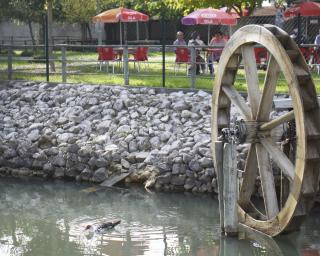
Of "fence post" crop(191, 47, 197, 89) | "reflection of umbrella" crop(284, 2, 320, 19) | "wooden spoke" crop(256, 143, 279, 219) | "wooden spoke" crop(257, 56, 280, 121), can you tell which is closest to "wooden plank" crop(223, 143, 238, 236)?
"wooden spoke" crop(256, 143, 279, 219)

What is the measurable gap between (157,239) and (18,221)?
244 cm

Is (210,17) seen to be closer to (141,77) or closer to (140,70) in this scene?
(140,70)

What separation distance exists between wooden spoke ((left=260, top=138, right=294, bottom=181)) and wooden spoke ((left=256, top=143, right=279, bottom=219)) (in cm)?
12

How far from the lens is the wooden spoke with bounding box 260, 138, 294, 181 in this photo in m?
8.25

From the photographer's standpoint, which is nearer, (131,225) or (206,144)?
(131,225)

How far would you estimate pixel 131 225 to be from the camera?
10.1 metres

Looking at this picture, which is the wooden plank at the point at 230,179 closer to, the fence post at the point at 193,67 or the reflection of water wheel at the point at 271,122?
the reflection of water wheel at the point at 271,122

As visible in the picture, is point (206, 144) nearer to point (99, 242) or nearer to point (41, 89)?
point (99, 242)

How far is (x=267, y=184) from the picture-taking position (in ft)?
28.5

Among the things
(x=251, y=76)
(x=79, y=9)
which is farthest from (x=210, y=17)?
(x=79, y=9)

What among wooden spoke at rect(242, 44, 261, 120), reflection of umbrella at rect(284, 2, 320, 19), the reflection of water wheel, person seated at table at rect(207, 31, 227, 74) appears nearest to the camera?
the reflection of water wheel

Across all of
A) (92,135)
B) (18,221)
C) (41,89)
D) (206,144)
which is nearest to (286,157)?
(206,144)

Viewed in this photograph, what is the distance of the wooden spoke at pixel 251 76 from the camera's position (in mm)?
9156

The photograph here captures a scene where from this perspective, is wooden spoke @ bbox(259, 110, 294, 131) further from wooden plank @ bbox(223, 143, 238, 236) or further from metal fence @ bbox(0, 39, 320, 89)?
metal fence @ bbox(0, 39, 320, 89)
